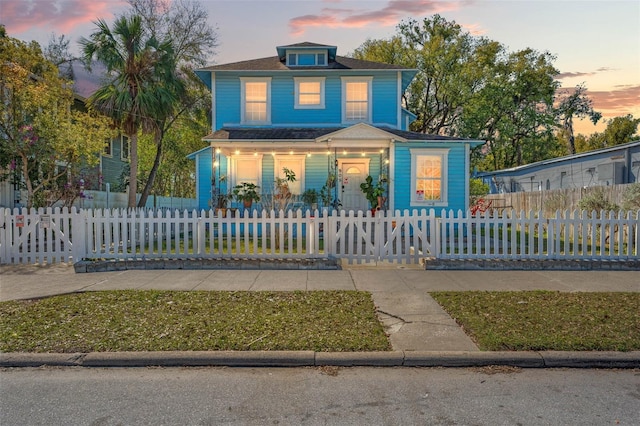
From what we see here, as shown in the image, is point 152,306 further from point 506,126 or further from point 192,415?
point 506,126

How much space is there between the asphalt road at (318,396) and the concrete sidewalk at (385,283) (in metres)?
Answer: 0.85

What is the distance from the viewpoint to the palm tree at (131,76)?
18672 mm

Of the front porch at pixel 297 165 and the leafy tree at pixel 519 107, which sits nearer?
the front porch at pixel 297 165

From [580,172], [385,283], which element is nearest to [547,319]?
[385,283]

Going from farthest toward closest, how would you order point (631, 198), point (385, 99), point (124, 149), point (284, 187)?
point (124, 149)
point (385, 99)
point (284, 187)
point (631, 198)

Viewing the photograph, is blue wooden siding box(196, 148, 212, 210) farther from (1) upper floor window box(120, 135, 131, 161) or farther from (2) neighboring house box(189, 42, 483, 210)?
(1) upper floor window box(120, 135, 131, 161)

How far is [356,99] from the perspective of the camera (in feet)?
61.4

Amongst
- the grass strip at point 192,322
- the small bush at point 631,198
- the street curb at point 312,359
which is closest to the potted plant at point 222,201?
the grass strip at point 192,322

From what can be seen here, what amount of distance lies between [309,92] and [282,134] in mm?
2874

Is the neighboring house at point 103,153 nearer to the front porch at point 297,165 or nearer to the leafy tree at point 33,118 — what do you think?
the leafy tree at point 33,118

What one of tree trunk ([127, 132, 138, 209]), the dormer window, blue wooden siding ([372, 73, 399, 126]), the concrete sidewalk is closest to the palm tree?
tree trunk ([127, 132, 138, 209])

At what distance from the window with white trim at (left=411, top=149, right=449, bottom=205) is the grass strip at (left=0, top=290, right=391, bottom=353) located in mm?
11112

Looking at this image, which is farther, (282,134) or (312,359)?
(282,134)

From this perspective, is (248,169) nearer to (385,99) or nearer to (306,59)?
(306,59)
